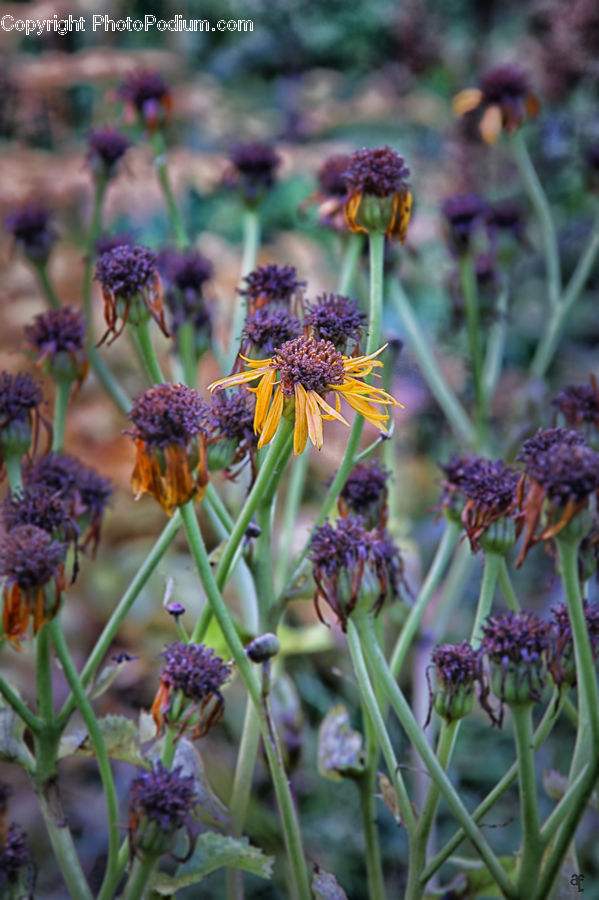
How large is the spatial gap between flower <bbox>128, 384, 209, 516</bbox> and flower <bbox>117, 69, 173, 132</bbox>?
638mm

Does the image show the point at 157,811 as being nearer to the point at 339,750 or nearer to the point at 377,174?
the point at 339,750

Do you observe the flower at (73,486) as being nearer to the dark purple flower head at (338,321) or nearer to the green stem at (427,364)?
the dark purple flower head at (338,321)

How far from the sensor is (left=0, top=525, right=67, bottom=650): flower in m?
0.55

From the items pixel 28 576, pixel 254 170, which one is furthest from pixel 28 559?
pixel 254 170

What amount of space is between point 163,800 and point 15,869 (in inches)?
5.3

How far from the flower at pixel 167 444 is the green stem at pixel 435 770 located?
0.16m

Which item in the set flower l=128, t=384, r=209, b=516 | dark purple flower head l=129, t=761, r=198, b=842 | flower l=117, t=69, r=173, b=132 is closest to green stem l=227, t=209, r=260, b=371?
flower l=117, t=69, r=173, b=132

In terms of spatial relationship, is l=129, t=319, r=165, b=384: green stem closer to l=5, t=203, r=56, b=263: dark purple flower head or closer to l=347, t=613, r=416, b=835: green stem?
l=347, t=613, r=416, b=835: green stem

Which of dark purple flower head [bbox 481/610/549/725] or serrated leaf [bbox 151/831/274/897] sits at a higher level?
dark purple flower head [bbox 481/610/549/725]

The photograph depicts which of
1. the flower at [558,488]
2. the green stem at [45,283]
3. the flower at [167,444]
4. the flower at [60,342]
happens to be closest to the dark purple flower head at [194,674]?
the flower at [167,444]

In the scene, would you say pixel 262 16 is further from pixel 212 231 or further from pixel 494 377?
pixel 494 377

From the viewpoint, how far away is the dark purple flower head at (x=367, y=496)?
743 millimetres

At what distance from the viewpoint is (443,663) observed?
0.60 m

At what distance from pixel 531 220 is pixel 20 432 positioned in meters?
1.53
